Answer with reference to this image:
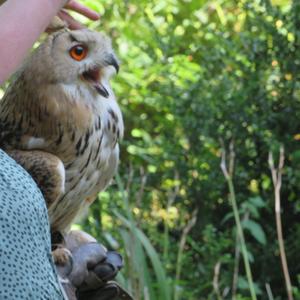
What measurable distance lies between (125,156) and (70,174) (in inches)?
88.8

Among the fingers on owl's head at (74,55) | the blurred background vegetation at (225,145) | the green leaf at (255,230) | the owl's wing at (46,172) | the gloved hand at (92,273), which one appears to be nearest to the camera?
the gloved hand at (92,273)

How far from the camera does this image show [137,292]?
2.86 m

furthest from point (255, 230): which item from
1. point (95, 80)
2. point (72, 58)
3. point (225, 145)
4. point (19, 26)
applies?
point (19, 26)

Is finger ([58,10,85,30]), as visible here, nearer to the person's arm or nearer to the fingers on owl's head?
the fingers on owl's head

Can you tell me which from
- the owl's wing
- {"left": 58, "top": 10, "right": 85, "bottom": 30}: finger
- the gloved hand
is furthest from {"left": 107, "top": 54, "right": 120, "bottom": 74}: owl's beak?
the gloved hand

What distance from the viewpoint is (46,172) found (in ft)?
6.89

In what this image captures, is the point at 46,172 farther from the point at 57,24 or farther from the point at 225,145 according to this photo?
the point at 225,145

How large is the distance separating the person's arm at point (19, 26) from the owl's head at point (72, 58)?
18.1 inches

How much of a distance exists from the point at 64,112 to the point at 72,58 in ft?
0.45

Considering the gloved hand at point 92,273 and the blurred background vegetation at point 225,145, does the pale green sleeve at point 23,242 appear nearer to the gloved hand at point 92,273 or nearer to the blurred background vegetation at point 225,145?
the gloved hand at point 92,273

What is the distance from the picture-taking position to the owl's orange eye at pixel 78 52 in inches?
87.6

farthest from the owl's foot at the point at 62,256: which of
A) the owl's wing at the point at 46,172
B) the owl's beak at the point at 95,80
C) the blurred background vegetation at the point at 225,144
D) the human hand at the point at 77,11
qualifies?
the blurred background vegetation at the point at 225,144

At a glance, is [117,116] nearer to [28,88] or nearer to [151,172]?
[28,88]

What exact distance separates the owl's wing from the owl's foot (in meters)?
0.14
